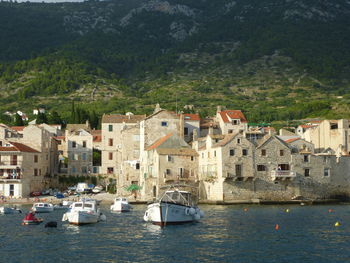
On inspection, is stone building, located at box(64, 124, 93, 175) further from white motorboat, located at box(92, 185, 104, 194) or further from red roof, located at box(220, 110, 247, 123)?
red roof, located at box(220, 110, 247, 123)

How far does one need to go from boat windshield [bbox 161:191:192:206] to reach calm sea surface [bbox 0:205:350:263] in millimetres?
3164

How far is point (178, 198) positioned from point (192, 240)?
51.6 ft

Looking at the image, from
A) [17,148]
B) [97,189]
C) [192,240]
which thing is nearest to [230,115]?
[97,189]

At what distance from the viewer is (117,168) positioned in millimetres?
116000

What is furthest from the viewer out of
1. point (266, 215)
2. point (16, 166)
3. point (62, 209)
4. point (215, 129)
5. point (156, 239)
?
point (215, 129)

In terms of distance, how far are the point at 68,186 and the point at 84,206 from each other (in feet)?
171

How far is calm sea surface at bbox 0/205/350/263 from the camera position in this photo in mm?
46750

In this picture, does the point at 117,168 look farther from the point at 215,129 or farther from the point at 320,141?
the point at 320,141

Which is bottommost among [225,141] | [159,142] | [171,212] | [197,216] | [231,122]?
[197,216]

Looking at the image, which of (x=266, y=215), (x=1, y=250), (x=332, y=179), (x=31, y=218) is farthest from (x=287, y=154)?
(x=1, y=250)

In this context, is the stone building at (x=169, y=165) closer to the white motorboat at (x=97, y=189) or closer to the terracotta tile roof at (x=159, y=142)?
the terracotta tile roof at (x=159, y=142)

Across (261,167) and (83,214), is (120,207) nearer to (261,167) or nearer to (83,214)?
(83,214)

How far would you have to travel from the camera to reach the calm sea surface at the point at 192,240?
4675 centimetres

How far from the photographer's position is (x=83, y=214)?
221 ft
